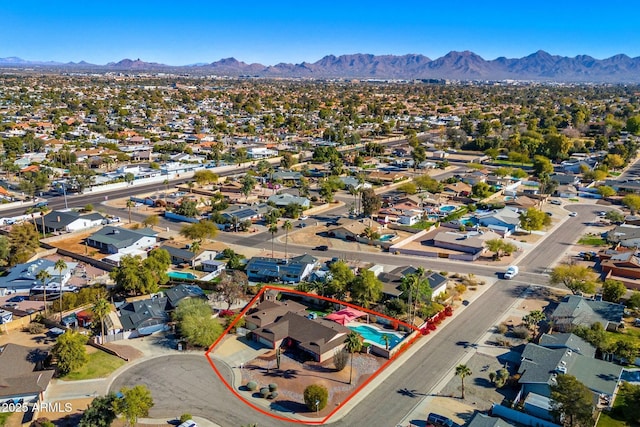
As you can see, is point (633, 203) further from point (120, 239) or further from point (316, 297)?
point (120, 239)

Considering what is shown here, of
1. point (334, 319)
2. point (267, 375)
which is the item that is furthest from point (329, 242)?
point (267, 375)

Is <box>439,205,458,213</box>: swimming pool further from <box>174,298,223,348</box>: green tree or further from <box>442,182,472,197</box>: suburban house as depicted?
<box>174,298,223,348</box>: green tree

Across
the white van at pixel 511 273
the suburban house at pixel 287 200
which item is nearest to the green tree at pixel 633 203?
the white van at pixel 511 273

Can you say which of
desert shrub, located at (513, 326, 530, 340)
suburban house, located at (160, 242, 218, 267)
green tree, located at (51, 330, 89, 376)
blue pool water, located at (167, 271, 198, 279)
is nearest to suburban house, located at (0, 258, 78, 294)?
blue pool water, located at (167, 271, 198, 279)

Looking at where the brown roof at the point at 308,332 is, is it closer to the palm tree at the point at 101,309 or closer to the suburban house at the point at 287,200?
the palm tree at the point at 101,309

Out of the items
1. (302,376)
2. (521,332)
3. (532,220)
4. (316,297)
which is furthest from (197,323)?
(532,220)

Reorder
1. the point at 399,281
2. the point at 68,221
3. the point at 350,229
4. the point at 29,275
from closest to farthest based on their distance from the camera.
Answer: the point at 399,281
the point at 29,275
the point at 350,229
the point at 68,221

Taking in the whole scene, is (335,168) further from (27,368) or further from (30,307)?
(27,368)
